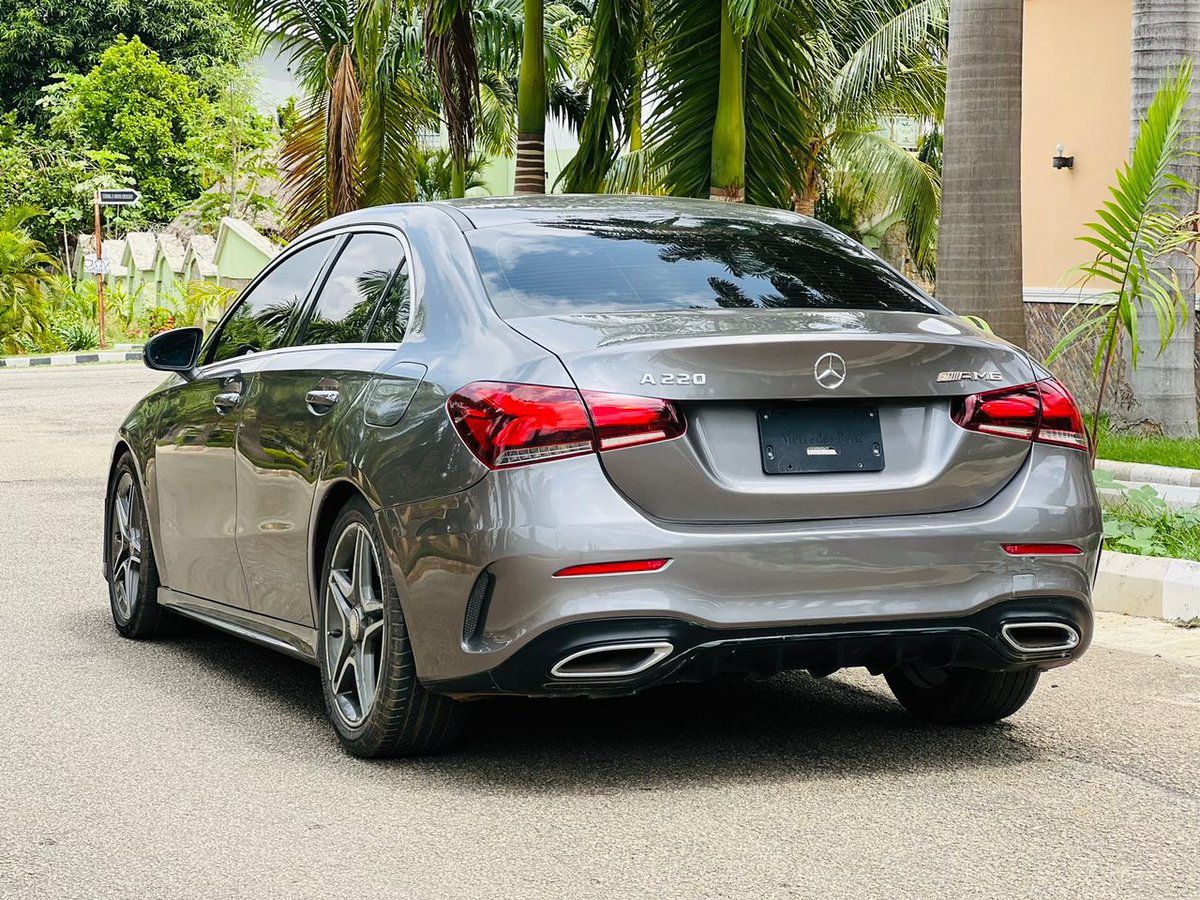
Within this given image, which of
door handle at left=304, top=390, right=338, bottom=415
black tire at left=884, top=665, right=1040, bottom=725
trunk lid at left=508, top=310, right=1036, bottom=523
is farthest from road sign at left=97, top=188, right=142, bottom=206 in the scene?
trunk lid at left=508, top=310, right=1036, bottom=523

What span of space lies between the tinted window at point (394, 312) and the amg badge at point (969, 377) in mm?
1555

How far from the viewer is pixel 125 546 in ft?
24.8

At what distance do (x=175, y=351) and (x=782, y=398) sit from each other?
3172 millimetres

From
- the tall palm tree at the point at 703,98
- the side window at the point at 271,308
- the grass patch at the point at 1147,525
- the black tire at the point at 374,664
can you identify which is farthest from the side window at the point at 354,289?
the tall palm tree at the point at 703,98

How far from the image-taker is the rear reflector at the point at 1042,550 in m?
4.78

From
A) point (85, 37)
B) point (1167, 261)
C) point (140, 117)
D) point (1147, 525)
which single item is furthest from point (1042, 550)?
point (85, 37)

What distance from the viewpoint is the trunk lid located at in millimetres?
4520

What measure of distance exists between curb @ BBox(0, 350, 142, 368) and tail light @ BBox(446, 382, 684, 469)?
3214 centimetres

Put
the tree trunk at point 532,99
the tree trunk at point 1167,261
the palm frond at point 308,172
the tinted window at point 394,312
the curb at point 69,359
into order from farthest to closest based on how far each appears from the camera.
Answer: the curb at point 69,359 → the palm frond at point 308,172 → the tree trunk at point 532,99 → the tree trunk at point 1167,261 → the tinted window at point 394,312

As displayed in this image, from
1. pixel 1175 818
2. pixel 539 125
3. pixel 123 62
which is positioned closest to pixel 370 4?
pixel 539 125

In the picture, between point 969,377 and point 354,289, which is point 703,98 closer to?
point 354,289

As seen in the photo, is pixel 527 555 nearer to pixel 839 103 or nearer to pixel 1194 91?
pixel 1194 91

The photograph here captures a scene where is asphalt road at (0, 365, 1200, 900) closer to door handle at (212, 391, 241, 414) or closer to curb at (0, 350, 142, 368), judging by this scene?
door handle at (212, 391, 241, 414)

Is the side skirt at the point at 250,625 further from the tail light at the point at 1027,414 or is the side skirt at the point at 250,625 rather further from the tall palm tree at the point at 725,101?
the tall palm tree at the point at 725,101
